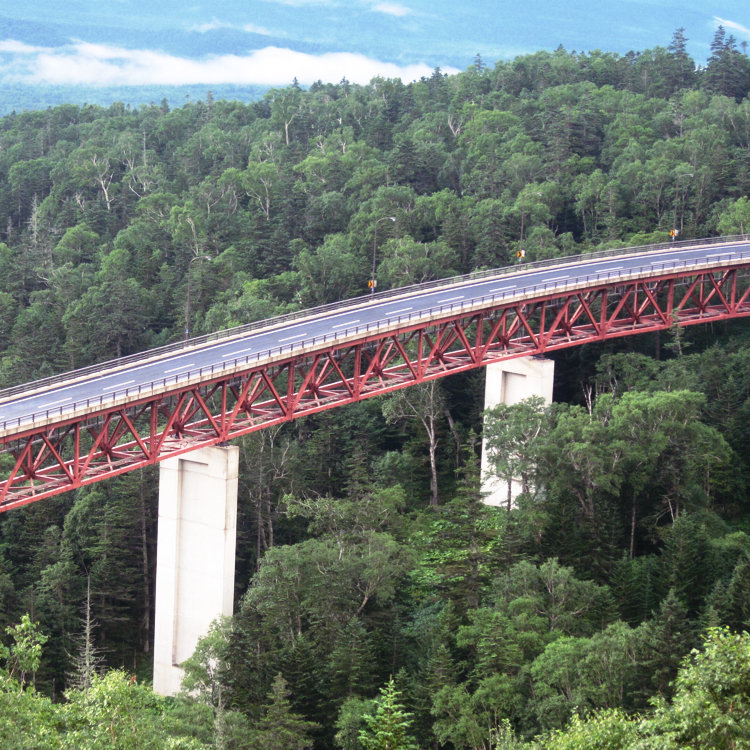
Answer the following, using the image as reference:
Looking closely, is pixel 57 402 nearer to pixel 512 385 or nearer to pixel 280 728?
pixel 280 728

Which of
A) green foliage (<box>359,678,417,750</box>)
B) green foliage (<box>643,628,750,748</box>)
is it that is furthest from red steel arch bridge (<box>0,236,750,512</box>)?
green foliage (<box>643,628,750,748</box>)

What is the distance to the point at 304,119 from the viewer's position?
181000mm

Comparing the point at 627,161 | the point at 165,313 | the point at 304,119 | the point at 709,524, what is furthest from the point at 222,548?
the point at 304,119

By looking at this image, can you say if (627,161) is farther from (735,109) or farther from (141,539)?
(141,539)

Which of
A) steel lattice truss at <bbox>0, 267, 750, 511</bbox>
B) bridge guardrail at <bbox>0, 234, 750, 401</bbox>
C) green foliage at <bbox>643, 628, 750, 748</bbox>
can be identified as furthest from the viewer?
bridge guardrail at <bbox>0, 234, 750, 401</bbox>

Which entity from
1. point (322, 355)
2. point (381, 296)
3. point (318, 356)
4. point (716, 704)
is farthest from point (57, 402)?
point (716, 704)

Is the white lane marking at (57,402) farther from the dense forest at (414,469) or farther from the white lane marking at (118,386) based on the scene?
the dense forest at (414,469)

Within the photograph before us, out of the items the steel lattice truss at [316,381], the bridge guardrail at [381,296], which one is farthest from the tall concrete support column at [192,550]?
the bridge guardrail at [381,296]

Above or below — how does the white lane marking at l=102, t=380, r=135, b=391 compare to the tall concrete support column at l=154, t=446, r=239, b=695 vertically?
above

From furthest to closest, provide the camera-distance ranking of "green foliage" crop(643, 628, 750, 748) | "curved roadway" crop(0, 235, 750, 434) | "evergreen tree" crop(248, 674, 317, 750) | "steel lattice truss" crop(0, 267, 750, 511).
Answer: "curved roadway" crop(0, 235, 750, 434) → "steel lattice truss" crop(0, 267, 750, 511) → "evergreen tree" crop(248, 674, 317, 750) → "green foliage" crop(643, 628, 750, 748)

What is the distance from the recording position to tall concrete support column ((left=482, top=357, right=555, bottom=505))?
94188 millimetres

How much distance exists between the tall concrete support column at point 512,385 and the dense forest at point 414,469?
10.4 ft

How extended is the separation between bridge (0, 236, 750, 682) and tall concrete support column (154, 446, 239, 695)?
55cm

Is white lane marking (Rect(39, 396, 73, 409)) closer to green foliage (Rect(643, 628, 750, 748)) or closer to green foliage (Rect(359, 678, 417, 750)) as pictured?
green foliage (Rect(359, 678, 417, 750))
